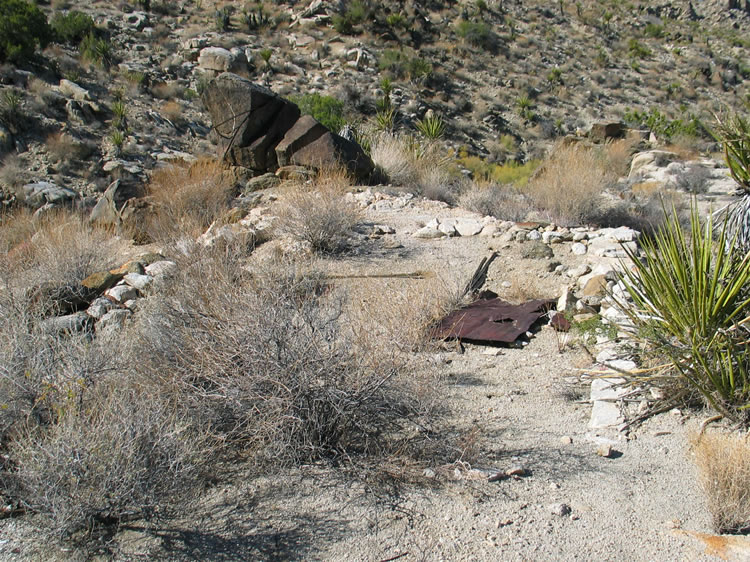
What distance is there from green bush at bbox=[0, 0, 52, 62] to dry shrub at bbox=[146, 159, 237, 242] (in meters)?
12.8

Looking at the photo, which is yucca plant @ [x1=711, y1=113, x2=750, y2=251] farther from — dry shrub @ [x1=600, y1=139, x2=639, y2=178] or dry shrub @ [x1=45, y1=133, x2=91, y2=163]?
dry shrub @ [x1=45, y1=133, x2=91, y2=163]

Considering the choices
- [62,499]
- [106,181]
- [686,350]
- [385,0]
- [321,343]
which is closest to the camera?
[62,499]

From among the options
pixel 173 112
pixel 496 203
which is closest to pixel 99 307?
pixel 496 203

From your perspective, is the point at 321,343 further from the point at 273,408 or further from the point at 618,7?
the point at 618,7

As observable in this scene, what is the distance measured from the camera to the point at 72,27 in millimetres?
24750

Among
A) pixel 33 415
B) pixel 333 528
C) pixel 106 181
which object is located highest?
pixel 33 415

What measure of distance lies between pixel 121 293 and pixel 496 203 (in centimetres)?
664

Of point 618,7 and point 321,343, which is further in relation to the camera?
point 618,7

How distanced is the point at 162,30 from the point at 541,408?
2882cm

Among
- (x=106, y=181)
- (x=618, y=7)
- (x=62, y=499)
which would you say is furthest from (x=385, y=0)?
(x=62, y=499)

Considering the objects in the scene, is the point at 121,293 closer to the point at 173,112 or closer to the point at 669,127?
the point at 173,112

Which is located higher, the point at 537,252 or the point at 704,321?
the point at 704,321

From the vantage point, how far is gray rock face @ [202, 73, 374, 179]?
41.5 feet

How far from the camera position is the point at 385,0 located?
112 feet
